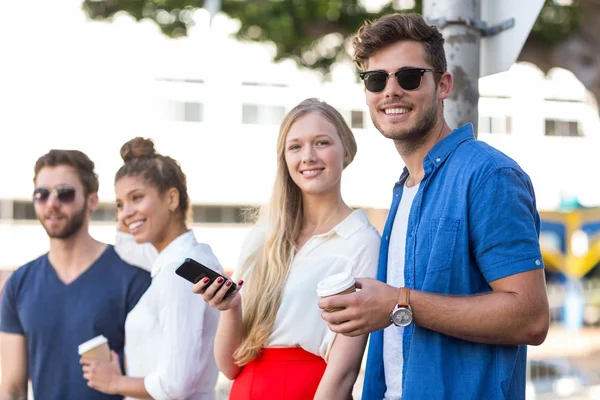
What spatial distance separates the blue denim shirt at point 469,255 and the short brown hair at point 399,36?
35cm

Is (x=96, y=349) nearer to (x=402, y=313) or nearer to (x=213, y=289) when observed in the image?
(x=213, y=289)

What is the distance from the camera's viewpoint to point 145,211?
3615 millimetres

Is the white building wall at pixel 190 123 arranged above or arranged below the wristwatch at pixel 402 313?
above

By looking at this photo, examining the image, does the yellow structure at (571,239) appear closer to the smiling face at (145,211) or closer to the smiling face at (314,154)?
Result: the smiling face at (145,211)

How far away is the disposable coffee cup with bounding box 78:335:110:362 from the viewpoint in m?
3.37

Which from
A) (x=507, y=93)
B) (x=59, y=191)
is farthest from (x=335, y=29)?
(x=507, y=93)

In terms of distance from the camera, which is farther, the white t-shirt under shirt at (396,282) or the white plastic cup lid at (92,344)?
the white plastic cup lid at (92,344)

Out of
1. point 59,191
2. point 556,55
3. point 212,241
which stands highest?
point 556,55

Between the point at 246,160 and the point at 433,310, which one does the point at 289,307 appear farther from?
the point at 246,160

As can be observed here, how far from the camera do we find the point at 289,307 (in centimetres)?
291

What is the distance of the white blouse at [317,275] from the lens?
289cm

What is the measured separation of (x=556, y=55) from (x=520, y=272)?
7.04m

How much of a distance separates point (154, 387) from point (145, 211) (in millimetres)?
812

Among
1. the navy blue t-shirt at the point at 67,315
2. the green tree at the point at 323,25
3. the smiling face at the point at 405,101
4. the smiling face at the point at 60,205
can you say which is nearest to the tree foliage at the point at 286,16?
the green tree at the point at 323,25
